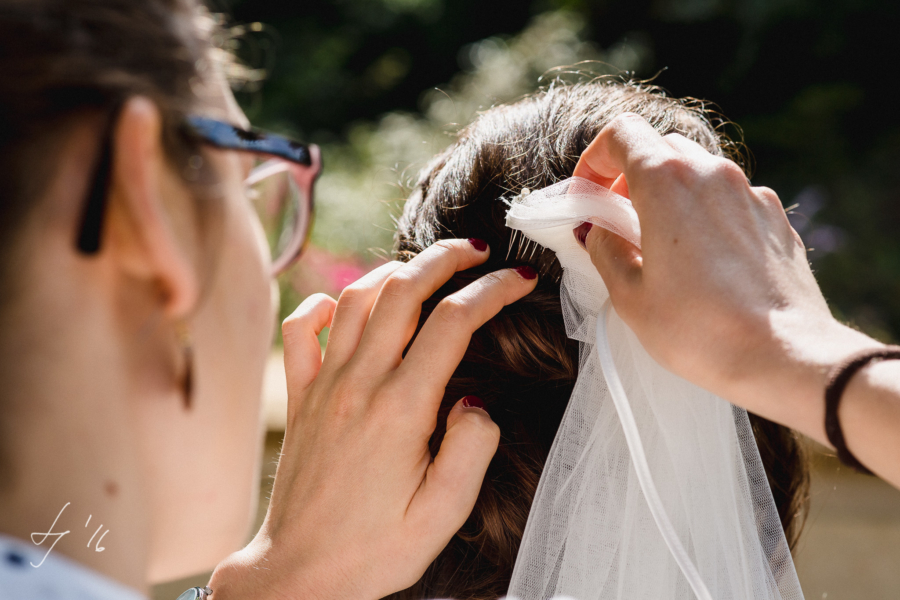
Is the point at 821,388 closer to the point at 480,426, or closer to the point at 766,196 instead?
the point at 766,196

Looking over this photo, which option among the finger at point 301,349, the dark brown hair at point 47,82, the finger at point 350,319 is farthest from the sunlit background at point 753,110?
the dark brown hair at point 47,82

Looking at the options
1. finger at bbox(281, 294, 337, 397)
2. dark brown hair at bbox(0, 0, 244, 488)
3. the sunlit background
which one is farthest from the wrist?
the sunlit background

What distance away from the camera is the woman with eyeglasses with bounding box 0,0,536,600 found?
62 cm

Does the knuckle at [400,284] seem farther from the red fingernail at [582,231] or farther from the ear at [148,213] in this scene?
the ear at [148,213]

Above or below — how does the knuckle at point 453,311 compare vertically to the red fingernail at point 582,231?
below

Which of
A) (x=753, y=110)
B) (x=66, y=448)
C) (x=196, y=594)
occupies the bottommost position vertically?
(x=196, y=594)

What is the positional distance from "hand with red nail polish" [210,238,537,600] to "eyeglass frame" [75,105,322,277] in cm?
17

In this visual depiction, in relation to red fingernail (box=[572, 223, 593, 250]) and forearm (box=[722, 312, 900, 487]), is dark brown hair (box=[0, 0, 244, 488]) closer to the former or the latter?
red fingernail (box=[572, 223, 593, 250])

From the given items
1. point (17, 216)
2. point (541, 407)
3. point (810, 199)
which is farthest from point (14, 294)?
point (810, 199)

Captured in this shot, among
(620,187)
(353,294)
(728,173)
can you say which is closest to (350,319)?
(353,294)

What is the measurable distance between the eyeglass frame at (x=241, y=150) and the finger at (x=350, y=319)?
15cm

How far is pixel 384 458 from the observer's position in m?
1.04

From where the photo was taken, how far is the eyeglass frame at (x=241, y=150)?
2.10ft

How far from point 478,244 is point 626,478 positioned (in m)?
0.47
